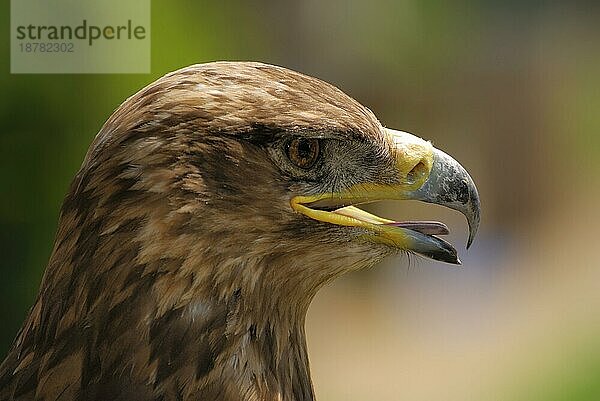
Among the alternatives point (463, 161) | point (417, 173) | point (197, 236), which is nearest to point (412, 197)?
point (417, 173)

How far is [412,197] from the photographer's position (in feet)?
4.36

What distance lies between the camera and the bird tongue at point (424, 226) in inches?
51.8

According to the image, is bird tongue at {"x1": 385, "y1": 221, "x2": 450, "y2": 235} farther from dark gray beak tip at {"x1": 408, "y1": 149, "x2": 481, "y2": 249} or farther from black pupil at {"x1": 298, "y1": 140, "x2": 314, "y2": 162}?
black pupil at {"x1": 298, "y1": 140, "x2": 314, "y2": 162}

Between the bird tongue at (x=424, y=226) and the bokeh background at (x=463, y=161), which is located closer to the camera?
the bird tongue at (x=424, y=226)

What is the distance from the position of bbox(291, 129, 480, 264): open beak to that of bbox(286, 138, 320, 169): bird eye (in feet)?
0.15

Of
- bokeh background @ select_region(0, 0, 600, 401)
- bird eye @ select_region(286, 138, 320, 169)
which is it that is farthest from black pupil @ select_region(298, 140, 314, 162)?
bokeh background @ select_region(0, 0, 600, 401)

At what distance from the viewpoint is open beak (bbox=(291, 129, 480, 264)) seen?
4.25 ft

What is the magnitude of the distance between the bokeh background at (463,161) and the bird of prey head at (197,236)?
140 cm

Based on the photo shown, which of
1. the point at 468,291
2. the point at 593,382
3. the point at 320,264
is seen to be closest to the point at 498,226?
the point at 468,291

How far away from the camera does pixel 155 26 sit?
103 inches

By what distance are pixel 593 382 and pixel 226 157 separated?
2.54 metres

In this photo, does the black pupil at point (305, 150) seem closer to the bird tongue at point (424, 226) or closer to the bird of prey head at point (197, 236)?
the bird of prey head at point (197, 236)

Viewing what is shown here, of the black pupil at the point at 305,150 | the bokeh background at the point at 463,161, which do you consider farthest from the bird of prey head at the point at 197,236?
the bokeh background at the point at 463,161

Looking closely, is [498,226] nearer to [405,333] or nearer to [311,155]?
[405,333]
